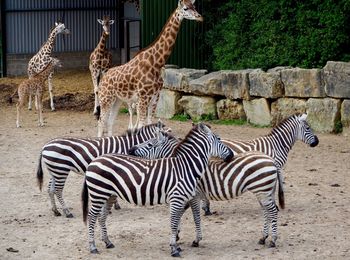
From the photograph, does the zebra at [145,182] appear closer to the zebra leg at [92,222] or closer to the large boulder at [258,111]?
the zebra leg at [92,222]

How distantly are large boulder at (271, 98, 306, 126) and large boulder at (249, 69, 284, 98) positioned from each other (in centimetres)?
17

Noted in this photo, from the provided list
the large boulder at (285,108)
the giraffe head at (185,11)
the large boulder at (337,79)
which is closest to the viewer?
the giraffe head at (185,11)

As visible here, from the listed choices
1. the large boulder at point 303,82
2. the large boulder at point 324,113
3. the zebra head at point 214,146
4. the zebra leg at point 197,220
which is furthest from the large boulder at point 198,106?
the zebra leg at point 197,220

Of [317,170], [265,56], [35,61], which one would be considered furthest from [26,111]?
[317,170]

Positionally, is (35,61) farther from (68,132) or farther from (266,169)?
(266,169)

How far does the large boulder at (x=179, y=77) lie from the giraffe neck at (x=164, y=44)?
258 cm

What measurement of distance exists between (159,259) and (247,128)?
7539 millimetres

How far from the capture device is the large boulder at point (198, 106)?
1686cm

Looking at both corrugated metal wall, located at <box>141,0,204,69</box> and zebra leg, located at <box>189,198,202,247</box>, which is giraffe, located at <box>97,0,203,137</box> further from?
zebra leg, located at <box>189,198,202,247</box>

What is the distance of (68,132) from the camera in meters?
15.8

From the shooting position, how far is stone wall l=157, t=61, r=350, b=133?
1500 centimetres

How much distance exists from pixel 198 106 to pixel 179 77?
704 millimetres

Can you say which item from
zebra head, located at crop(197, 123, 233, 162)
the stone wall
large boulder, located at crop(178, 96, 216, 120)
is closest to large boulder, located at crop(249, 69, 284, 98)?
the stone wall

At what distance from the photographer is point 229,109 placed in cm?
1662
